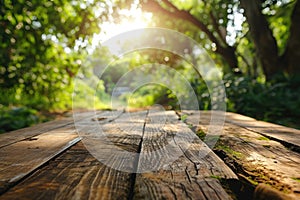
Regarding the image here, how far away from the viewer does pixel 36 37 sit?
3.92 m

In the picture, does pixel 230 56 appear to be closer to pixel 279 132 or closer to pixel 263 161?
pixel 279 132

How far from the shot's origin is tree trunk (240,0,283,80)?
205 inches

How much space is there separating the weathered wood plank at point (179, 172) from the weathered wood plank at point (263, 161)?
0.06 meters

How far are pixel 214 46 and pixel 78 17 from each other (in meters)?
4.34

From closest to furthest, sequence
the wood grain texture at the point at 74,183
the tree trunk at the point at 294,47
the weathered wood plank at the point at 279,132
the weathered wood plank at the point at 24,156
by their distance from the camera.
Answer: the wood grain texture at the point at 74,183
the weathered wood plank at the point at 24,156
the weathered wood plank at the point at 279,132
the tree trunk at the point at 294,47

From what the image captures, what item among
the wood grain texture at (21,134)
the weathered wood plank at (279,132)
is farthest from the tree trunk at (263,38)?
the wood grain texture at (21,134)

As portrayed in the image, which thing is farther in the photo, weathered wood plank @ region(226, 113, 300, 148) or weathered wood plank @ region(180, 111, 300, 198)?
weathered wood plank @ region(226, 113, 300, 148)

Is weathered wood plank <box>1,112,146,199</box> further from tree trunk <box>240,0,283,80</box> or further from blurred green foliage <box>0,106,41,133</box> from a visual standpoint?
tree trunk <box>240,0,283,80</box>

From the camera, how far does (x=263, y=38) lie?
17.9 feet

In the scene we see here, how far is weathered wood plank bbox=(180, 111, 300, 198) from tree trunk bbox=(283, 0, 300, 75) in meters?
5.09

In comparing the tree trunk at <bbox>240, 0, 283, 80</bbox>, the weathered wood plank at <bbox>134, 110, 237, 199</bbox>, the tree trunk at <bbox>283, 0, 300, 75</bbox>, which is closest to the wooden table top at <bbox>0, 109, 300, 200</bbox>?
the weathered wood plank at <bbox>134, 110, 237, 199</bbox>

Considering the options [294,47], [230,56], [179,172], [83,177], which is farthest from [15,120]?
[230,56]

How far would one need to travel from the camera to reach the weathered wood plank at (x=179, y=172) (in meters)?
0.61

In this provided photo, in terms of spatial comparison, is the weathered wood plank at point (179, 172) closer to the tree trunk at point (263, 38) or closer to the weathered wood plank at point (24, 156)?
the weathered wood plank at point (24, 156)
